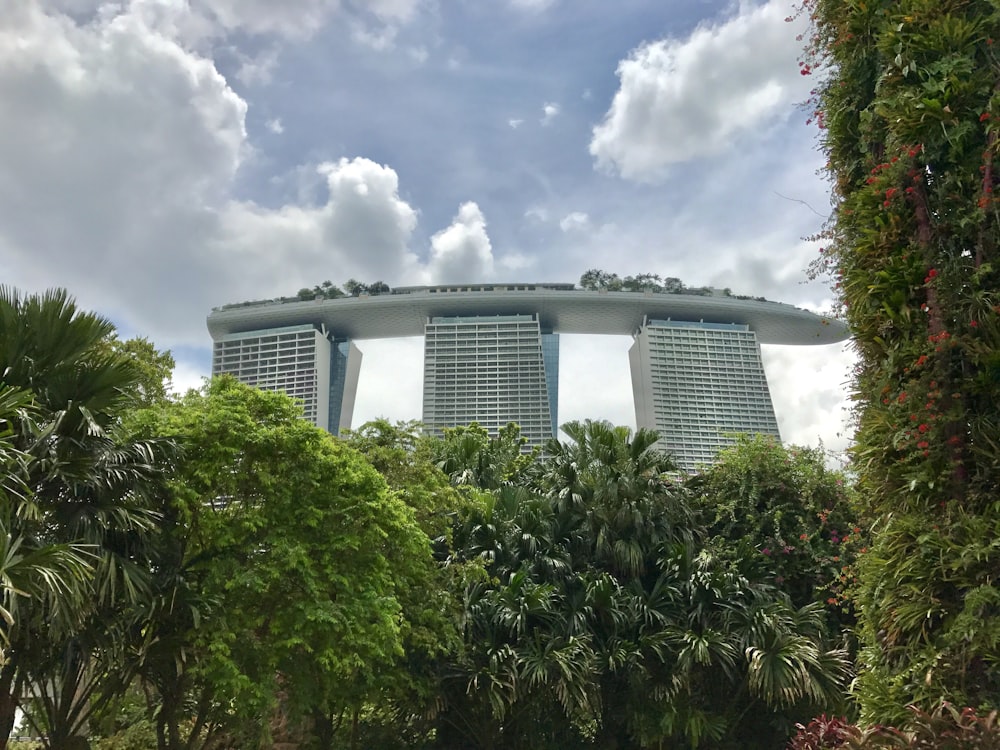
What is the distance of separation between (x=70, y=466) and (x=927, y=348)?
8293mm

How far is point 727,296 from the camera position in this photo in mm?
58219

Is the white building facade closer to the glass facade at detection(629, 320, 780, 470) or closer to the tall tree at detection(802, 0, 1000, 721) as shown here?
the glass facade at detection(629, 320, 780, 470)

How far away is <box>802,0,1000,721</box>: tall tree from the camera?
17.3ft

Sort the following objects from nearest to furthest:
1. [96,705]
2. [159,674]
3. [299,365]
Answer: [96,705] → [159,674] → [299,365]

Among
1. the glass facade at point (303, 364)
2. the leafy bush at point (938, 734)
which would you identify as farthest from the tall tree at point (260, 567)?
the glass facade at point (303, 364)

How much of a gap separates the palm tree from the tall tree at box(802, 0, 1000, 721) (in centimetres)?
719

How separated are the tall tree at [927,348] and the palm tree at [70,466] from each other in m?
7.19

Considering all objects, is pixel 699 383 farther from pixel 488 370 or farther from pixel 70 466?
pixel 70 466

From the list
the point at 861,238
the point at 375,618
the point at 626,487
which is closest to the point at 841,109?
the point at 861,238

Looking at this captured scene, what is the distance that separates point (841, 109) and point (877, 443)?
2.82m

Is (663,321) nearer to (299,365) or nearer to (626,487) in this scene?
(299,365)

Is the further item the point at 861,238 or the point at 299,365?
the point at 299,365

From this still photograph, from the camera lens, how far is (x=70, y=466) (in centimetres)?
891

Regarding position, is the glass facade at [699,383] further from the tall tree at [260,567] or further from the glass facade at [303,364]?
the tall tree at [260,567]
